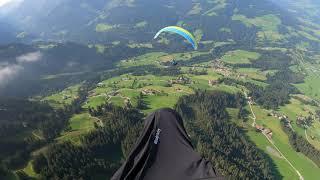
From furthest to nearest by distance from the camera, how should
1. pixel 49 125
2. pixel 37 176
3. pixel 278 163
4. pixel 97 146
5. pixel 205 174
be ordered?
pixel 49 125 < pixel 278 163 < pixel 97 146 < pixel 37 176 < pixel 205 174

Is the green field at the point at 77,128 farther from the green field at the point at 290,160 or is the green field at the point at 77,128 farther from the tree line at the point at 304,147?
the tree line at the point at 304,147

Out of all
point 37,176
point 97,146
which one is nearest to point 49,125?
point 97,146

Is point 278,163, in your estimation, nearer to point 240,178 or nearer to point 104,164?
point 240,178

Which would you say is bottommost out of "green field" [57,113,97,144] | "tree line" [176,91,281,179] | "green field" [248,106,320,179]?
"green field" [248,106,320,179]

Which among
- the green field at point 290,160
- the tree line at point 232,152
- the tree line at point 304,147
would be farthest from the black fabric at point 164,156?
the tree line at point 304,147

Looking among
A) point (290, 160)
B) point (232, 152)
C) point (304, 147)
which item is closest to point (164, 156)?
point (232, 152)

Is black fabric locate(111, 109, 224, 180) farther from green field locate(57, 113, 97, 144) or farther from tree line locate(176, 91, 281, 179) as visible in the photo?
green field locate(57, 113, 97, 144)

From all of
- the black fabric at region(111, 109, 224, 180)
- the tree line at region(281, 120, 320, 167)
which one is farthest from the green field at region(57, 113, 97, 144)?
the black fabric at region(111, 109, 224, 180)

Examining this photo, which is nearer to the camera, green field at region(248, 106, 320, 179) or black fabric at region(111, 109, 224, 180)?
black fabric at region(111, 109, 224, 180)
